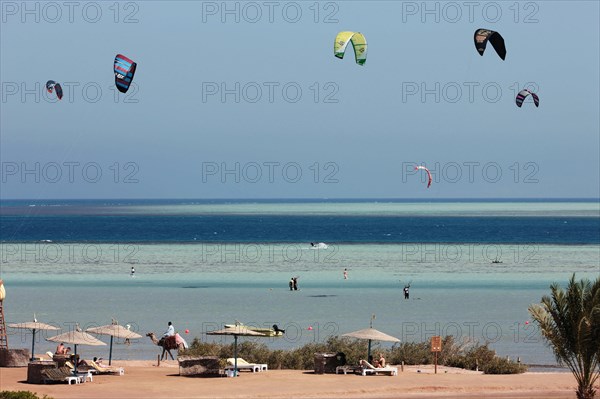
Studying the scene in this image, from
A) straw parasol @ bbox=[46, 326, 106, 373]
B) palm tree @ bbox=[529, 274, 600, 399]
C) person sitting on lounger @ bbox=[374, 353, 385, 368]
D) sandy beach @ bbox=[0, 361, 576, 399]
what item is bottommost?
sandy beach @ bbox=[0, 361, 576, 399]

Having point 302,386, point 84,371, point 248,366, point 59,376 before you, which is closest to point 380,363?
point 302,386

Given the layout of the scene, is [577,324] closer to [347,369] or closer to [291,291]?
[347,369]

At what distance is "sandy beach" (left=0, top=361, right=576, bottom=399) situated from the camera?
22.6 metres

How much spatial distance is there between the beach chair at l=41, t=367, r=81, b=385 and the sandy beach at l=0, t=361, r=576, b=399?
0.56 ft

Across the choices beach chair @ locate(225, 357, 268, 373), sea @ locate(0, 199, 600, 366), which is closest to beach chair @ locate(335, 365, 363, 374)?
beach chair @ locate(225, 357, 268, 373)

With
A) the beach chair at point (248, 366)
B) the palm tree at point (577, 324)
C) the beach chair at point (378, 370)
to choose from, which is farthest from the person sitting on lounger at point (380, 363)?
the palm tree at point (577, 324)

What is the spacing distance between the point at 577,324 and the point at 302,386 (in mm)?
6396

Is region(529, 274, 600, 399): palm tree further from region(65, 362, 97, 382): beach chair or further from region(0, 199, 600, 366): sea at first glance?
region(65, 362, 97, 382): beach chair

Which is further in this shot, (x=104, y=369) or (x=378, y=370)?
(x=378, y=370)

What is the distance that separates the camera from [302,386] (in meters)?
23.6

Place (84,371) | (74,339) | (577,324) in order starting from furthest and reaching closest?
1. (84,371)
2. (74,339)
3. (577,324)

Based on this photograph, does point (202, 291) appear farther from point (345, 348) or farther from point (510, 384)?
point (510, 384)

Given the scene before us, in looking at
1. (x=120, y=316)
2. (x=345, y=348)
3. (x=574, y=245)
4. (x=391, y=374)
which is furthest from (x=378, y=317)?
(x=574, y=245)

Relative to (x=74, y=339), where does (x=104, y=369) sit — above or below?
below
